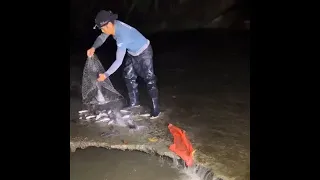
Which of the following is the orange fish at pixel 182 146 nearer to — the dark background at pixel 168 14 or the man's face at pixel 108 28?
the man's face at pixel 108 28

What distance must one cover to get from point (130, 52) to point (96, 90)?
68 cm

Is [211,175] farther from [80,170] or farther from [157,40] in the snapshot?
[157,40]

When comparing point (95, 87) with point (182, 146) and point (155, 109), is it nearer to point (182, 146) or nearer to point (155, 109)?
point (155, 109)

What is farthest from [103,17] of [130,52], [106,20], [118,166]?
[118,166]

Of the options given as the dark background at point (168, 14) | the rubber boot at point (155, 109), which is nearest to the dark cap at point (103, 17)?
the rubber boot at point (155, 109)

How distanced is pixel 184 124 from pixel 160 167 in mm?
816

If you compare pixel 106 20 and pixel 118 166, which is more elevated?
pixel 106 20

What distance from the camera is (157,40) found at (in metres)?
8.94

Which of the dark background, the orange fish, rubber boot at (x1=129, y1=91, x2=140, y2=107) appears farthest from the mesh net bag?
the dark background

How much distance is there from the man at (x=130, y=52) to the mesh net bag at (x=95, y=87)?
188 millimetres

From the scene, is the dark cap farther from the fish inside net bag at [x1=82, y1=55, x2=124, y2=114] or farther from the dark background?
the dark background

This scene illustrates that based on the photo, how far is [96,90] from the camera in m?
4.40

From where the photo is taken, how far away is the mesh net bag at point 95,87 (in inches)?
160

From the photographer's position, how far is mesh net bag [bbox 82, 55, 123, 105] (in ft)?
13.3
